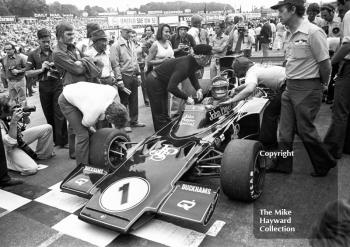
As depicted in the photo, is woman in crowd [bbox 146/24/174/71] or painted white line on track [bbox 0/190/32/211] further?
woman in crowd [bbox 146/24/174/71]

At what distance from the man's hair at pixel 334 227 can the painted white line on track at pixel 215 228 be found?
2.23 m

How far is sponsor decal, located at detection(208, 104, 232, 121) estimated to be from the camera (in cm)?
414

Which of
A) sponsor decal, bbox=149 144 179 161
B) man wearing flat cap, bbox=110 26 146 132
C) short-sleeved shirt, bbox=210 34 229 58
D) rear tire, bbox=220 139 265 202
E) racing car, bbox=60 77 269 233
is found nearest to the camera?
racing car, bbox=60 77 269 233

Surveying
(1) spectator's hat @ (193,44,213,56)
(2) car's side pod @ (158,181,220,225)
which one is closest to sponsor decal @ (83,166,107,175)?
(2) car's side pod @ (158,181,220,225)

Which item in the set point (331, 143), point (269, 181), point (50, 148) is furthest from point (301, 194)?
point (50, 148)

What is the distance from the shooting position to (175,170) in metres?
3.39

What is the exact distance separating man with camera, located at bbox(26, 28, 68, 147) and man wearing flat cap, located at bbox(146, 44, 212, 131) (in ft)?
4.93

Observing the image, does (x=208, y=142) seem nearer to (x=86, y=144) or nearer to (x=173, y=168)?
(x=173, y=168)

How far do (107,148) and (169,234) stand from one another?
148 centimetres

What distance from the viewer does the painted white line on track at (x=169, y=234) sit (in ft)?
9.53

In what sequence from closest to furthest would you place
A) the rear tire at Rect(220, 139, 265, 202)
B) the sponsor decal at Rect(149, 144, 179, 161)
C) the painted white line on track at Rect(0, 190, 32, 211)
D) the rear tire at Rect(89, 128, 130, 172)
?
the rear tire at Rect(220, 139, 265, 202)
the sponsor decal at Rect(149, 144, 179, 161)
the painted white line on track at Rect(0, 190, 32, 211)
the rear tire at Rect(89, 128, 130, 172)

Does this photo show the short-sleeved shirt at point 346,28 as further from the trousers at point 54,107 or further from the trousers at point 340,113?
the trousers at point 54,107

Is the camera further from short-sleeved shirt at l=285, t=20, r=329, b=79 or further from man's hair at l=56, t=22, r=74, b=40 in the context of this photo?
short-sleeved shirt at l=285, t=20, r=329, b=79

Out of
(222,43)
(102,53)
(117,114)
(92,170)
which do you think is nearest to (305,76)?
(117,114)
